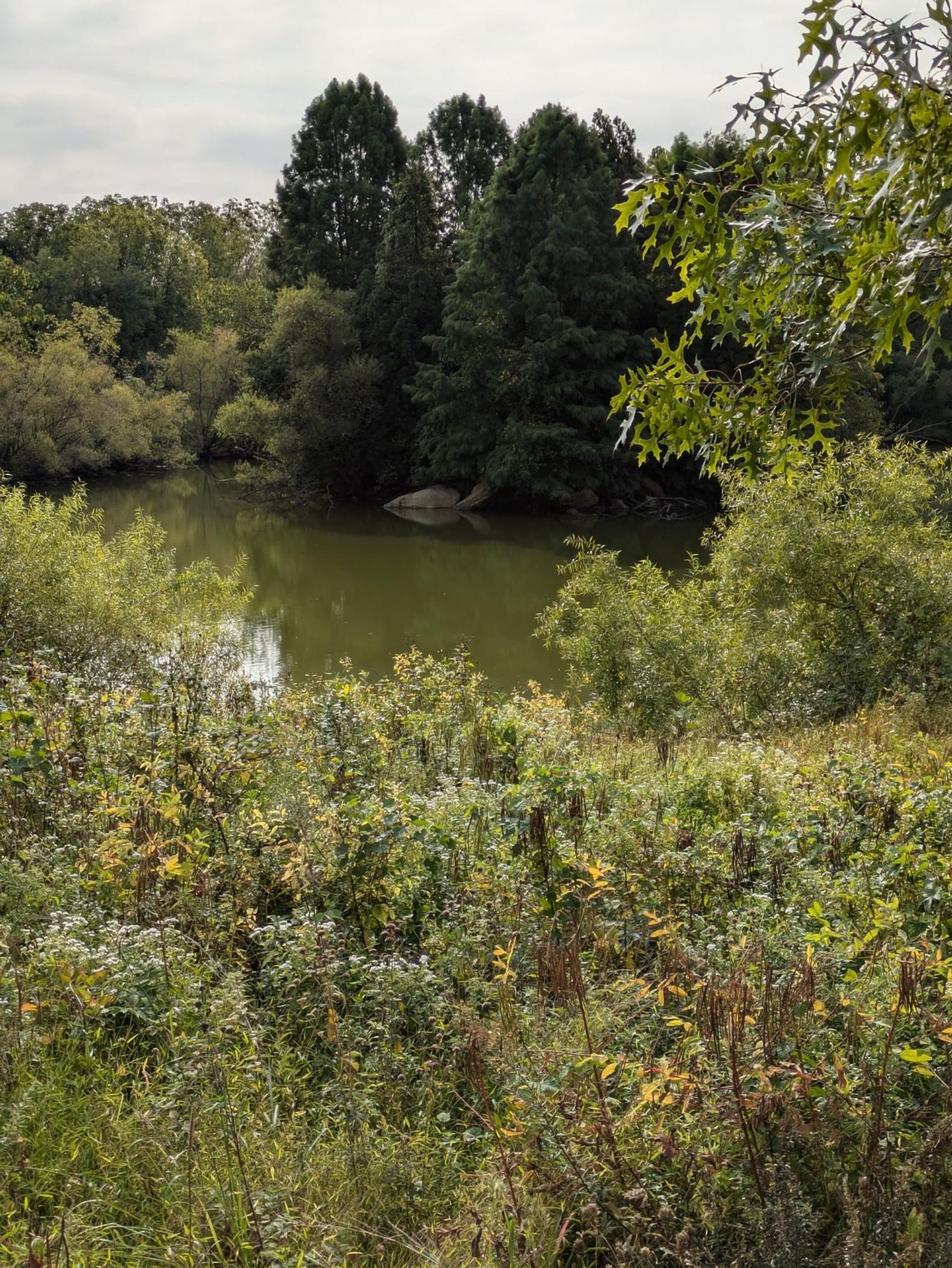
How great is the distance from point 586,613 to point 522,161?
1046 inches

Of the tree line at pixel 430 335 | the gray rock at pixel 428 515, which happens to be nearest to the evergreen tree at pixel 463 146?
the tree line at pixel 430 335

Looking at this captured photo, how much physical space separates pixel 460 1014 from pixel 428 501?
1359 inches

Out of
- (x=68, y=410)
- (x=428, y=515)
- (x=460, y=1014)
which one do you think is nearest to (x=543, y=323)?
(x=428, y=515)

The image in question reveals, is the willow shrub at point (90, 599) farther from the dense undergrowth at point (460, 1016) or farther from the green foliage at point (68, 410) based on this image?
the green foliage at point (68, 410)

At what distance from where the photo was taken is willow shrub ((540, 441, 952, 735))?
10438 mm

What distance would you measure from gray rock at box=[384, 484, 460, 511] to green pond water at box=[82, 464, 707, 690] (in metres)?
0.82

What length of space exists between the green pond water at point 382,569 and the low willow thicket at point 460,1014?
27.7ft

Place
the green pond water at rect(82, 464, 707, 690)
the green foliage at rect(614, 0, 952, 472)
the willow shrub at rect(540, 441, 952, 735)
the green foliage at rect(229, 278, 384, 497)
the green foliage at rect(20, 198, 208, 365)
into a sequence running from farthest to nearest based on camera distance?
the green foliage at rect(20, 198, 208, 365)
the green foliage at rect(229, 278, 384, 497)
the green pond water at rect(82, 464, 707, 690)
the willow shrub at rect(540, 441, 952, 735)
the green foliage at rect(614, 0, 952, 472)

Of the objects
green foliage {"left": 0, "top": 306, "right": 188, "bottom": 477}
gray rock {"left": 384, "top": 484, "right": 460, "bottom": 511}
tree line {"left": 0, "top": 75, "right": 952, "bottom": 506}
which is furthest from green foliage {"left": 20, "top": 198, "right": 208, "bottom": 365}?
gray rock {"left": 384, "top": 484, "right": 460, "bottom": 511}

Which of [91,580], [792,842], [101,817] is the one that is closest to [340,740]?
[101,817]

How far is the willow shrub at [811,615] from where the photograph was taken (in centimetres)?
1044

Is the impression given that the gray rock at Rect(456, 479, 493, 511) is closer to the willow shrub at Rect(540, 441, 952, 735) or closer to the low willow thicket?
the willow shrub at Rect(540, 441, 952, 735)

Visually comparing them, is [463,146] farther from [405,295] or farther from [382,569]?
[382,569]

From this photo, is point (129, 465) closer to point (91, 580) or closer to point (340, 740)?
point (91, 580)
